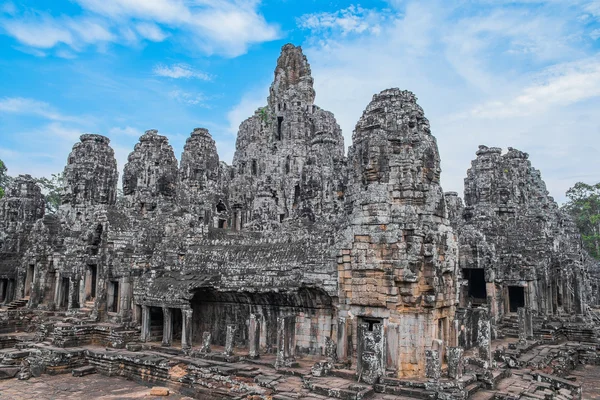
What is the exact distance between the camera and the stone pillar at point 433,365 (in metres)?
11.0

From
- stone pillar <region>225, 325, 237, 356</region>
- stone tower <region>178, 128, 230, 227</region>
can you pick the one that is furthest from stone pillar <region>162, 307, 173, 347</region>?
stone tower <region>178, 128, 230, 227</region>

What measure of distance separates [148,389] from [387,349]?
729 centimetres

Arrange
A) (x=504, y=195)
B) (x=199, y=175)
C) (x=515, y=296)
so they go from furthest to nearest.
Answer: (x=199, y=175), (x=504, y=195), (x=515, y=296)

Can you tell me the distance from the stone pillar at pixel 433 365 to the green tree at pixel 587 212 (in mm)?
40208

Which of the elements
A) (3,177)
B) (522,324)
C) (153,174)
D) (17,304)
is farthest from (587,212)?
(3,177)

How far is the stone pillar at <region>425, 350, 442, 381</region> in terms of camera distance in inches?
432

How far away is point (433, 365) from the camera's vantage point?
36.3 ft

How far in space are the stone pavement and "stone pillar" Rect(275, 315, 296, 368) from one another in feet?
9.27

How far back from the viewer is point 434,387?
10648mm

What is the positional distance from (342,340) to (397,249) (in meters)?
3.08

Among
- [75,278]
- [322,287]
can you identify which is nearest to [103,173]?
[75,278]

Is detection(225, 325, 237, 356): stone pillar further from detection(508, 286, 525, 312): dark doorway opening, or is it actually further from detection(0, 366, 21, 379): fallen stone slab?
detection(508, 286, 525, 312): dark doorway opening

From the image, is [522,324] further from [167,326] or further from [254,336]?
[167,326]

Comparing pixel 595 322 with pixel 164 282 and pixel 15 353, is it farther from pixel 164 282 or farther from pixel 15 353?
pixel 15 353
